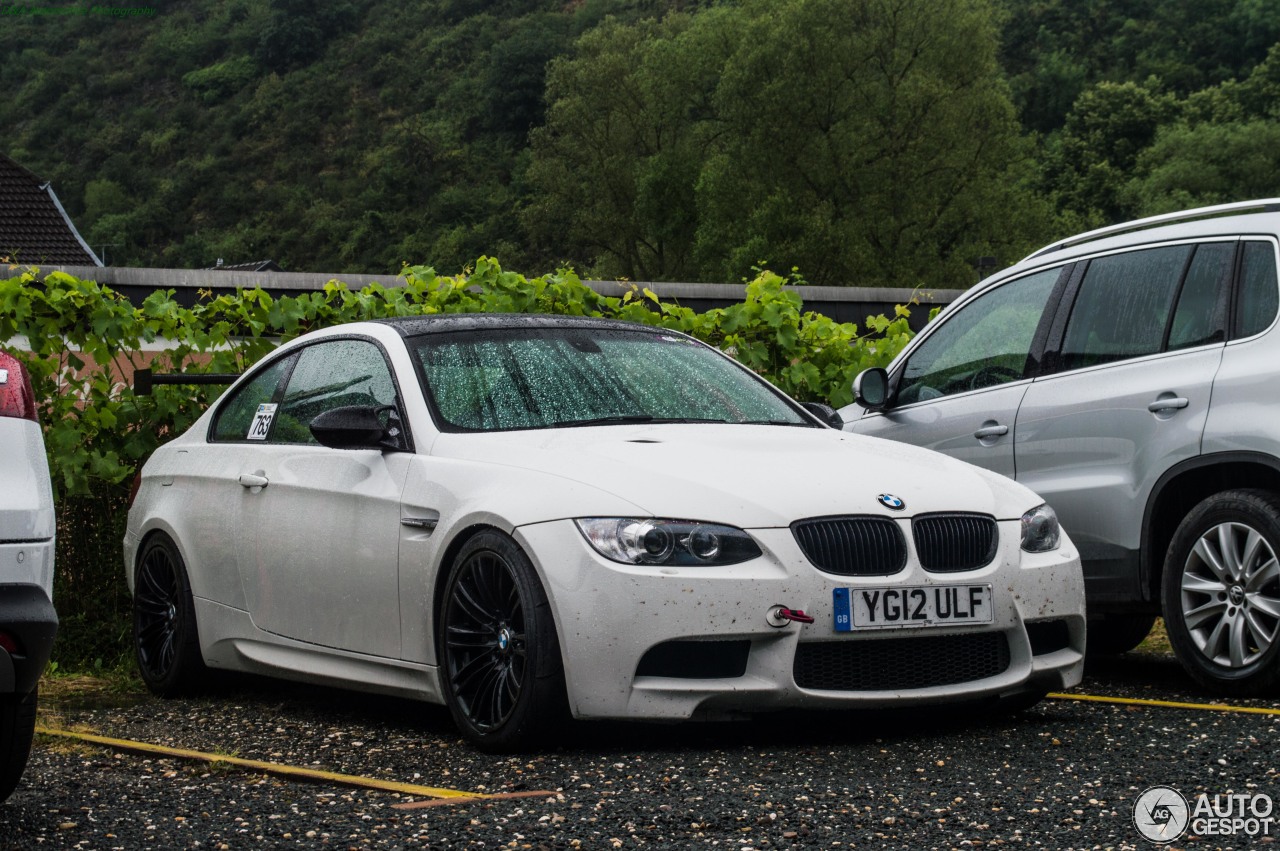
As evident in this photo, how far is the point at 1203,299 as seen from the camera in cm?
671

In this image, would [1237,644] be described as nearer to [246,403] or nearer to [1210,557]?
[1210,557]

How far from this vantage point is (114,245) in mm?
104812

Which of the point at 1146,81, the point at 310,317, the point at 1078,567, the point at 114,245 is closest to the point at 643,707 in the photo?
the point at 1078,567

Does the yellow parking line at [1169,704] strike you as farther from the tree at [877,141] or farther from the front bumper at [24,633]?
the tree at [877,141]

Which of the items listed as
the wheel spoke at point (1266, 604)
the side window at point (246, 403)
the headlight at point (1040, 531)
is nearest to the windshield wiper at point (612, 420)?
the headlight at point (1040, 531)

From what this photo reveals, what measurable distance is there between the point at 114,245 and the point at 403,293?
10091 cm

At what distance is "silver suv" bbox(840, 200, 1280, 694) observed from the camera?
6348mm

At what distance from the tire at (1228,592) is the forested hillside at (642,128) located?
5588cm

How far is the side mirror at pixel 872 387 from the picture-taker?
27.0 ft

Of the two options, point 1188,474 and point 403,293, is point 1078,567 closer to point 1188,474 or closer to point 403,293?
point 1188,474

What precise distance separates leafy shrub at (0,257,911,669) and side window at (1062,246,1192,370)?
3.28m

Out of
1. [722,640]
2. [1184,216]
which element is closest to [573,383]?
[722,640]

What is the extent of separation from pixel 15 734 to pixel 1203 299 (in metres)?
4.74

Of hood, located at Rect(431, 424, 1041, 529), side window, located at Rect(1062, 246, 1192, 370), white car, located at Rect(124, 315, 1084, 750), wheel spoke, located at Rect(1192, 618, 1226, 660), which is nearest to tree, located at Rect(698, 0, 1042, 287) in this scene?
side window, located at Rect(1062, 246, 1192, 370)
